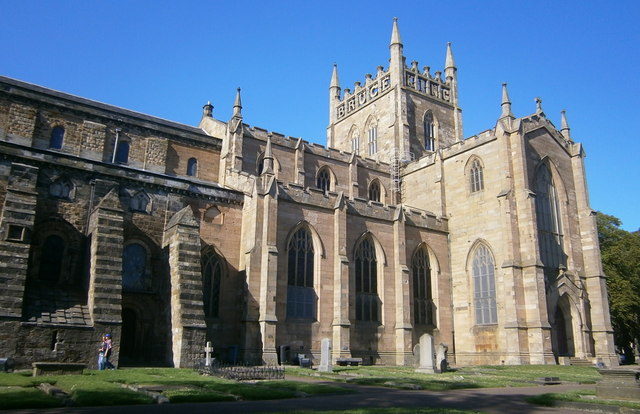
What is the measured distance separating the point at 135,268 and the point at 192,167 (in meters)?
11.2

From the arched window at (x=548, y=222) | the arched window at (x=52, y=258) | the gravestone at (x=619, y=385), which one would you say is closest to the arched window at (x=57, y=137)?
the arched window at (x=52, y=258)

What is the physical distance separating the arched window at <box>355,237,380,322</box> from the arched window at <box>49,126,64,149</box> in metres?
19.7

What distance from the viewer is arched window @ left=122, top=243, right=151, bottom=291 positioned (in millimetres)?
26500

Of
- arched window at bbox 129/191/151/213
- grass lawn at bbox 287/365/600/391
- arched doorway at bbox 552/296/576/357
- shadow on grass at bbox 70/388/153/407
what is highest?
arched window at bbox 129/191/151/213

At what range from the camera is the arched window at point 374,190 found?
43.3 meters

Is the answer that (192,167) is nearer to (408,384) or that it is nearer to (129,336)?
(129,336)

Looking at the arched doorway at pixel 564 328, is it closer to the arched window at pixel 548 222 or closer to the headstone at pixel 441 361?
the arched window at pixel 548 222

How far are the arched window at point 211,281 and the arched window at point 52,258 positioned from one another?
289 inches

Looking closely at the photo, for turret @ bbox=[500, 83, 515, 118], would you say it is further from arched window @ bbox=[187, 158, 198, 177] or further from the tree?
arched window @ bbox=[187, 158, 198, 177]

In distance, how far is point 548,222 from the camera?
37188 millimetres

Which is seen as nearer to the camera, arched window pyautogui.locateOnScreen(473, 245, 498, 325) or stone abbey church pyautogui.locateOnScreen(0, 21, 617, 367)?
stone abbey church pyautogui.locateOnScreen(0, 21, 617, 367)

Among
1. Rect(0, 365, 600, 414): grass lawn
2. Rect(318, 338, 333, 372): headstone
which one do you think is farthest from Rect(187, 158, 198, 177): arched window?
Rect(0, 365, 600, 414): grass lawn

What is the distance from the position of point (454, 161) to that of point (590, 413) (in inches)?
1111

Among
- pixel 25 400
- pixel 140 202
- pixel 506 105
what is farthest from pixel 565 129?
pixel 25 400
